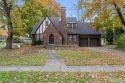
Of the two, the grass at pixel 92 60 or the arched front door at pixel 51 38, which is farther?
the arched front door at pixel 51 38

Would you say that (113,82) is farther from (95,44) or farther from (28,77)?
(95,44)

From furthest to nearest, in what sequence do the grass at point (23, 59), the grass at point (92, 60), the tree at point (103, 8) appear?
the tree at point (103, 8) < the grass at point (92, 60) < the grass at point (23, 59)

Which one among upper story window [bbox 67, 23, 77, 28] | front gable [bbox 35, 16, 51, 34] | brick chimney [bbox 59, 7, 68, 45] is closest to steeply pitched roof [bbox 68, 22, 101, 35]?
upper story window [bbox 67, 23, 77, 28]

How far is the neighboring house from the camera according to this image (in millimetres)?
56000

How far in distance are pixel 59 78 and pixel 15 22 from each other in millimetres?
38172

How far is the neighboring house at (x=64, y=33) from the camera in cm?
5600

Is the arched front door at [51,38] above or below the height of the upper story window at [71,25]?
below

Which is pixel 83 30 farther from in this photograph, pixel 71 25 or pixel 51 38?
pixel 51 38

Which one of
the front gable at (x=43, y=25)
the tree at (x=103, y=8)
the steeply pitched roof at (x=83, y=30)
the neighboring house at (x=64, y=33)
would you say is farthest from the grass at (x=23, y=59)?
the steeply pitched roof at (x=83, y=30)

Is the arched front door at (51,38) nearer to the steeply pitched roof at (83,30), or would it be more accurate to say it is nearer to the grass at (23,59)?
the steeply pitched roof at (83,30)

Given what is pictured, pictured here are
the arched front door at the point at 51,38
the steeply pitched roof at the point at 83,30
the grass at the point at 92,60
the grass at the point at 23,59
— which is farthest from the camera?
the steeply pitched roof at the point at 83,30

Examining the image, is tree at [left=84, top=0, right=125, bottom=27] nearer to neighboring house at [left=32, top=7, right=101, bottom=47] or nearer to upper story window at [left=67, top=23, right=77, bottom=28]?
neighboring house at [left=32, top=7, right=101, bottom=47]

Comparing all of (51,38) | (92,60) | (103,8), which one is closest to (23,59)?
(92,60)

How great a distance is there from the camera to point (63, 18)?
5606 centimetres
